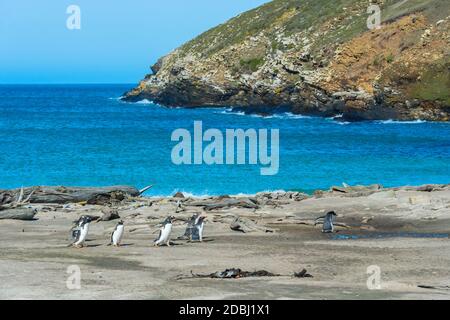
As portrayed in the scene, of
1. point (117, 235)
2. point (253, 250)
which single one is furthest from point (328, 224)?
point (117, 235)

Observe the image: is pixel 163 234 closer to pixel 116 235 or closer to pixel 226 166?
pixel 116 235

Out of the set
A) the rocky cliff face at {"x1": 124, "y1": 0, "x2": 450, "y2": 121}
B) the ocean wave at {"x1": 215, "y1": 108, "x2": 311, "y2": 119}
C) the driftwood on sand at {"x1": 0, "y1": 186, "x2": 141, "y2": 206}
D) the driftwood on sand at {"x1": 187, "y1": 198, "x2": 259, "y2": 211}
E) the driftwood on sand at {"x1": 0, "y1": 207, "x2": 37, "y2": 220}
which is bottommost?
the driftwood on sand at {"x1": 0, "y1": 207, "x2": 37, "y2": 220}

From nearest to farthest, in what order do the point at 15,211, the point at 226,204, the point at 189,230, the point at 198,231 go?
1. the point at 198,231
2. the point at 189,230
3. the point at 15,211
4. the point at 226,204

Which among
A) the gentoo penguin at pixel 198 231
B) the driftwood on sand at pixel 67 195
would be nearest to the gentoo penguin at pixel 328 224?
the gentoo penguin at pixel 198 231

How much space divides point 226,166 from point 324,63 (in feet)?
168

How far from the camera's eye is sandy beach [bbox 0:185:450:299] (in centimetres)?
1605

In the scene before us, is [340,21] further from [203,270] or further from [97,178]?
[203,270]

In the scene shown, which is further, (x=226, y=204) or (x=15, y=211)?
(x=226, y=204)

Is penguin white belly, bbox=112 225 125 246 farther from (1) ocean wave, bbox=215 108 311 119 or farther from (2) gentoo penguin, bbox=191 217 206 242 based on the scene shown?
(1) ocean wave, bbox=215 108 311 119

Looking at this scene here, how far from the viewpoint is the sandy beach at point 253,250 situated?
16.0 metres

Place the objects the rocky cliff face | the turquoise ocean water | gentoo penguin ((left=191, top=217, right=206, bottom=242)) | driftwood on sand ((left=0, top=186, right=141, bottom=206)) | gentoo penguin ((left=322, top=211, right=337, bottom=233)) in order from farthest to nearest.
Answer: the rocky cliff face
the turquoise ocean water
driftwood on sand ((left=0, top=186, right=141, bottom=206))
gentoo penguin ((left=322, top=211, right=337, bottom=233))
gentoo penguin ((left=191, top=217, right=206, bottom=242))

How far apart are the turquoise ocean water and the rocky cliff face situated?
336 cm

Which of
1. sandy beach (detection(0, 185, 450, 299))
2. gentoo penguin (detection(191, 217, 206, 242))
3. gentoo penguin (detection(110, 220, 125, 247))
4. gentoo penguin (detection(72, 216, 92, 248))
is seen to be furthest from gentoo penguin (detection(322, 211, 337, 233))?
gentoo penguin (detection(72, 216, 92, 248))

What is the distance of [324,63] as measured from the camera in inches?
4055
